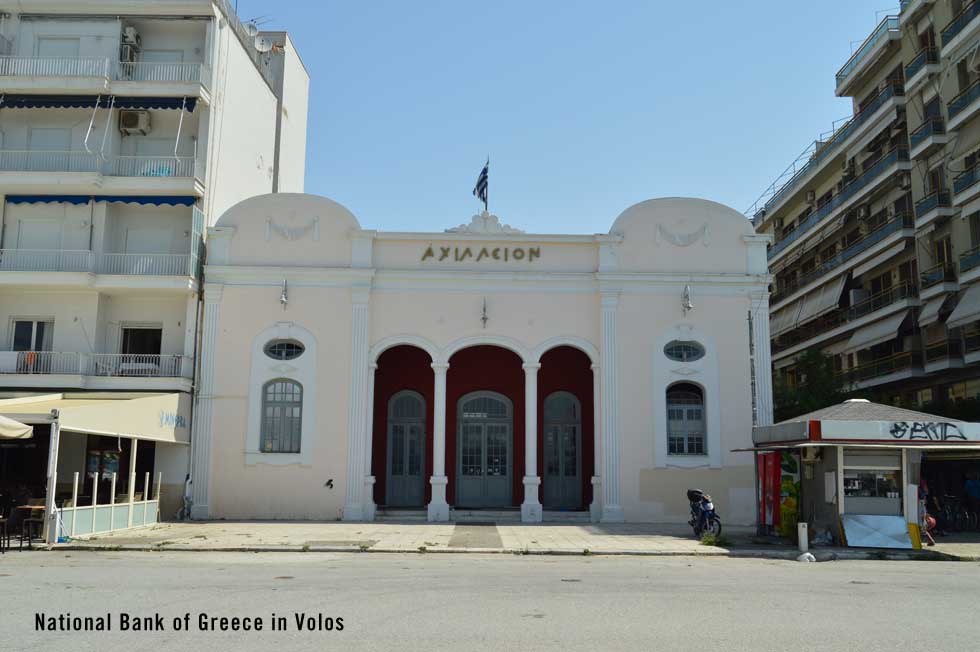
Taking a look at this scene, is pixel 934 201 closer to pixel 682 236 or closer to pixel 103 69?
pixel 682 236

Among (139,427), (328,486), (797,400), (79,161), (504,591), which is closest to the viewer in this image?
(504,591)

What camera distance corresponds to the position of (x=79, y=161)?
2538cm

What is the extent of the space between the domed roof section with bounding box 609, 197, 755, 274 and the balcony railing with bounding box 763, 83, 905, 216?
17119 mm

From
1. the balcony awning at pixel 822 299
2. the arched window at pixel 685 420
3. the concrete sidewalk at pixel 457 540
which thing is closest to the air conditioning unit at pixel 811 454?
the concrete sidewalk at pixel 457 540

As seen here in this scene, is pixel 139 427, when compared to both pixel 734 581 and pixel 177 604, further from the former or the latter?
pixel 734 581

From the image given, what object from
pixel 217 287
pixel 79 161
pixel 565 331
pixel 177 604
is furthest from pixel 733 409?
pixel 79 161

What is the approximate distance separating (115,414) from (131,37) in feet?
42.9

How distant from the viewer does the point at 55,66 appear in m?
25.6

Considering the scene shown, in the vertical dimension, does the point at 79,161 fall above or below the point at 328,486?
above

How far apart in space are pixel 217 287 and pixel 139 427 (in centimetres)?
521

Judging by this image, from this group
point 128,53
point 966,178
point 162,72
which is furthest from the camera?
point 966,178

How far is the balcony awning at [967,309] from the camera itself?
96.0ft

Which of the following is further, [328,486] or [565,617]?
[328,486]

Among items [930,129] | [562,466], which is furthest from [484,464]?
[930,129]
